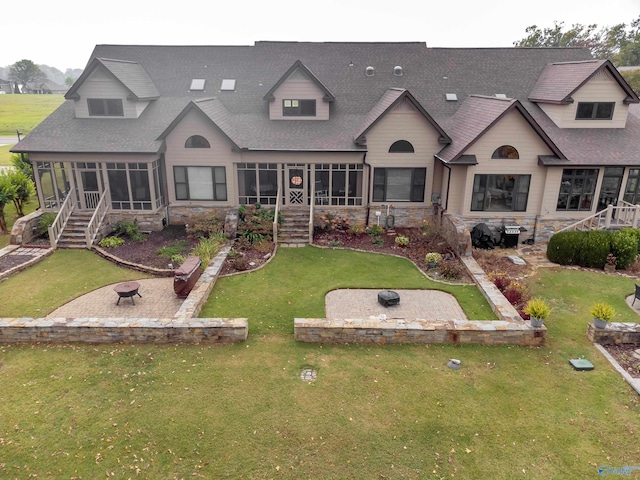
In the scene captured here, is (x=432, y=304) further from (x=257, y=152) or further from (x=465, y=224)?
(x=257, y=152)

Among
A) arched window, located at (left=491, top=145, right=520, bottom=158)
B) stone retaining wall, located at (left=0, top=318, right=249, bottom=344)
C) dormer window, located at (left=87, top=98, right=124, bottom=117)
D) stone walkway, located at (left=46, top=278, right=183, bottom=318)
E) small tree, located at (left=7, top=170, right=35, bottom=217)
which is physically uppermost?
dormer window, located at (left=87, top=98, right=124, bottom=117)

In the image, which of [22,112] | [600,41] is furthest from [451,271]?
[22,112]

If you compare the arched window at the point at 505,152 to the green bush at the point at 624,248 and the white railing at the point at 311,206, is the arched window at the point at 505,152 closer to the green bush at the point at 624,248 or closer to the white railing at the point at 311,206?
the green bush at the point at 624,248

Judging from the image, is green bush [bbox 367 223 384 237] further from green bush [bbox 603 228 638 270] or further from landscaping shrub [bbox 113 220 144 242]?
landscaping shrub [bbox 113 220 144 242]

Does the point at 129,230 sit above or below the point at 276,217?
below

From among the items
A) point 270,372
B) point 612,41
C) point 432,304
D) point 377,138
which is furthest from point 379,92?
→ point 612,41

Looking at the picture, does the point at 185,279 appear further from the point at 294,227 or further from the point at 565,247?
the point at 565,247

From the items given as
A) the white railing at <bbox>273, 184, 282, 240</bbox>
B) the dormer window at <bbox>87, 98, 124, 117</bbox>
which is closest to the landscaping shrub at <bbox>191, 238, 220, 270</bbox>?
the white railing at <bbox>273, 184, 282, 240</bbox>
